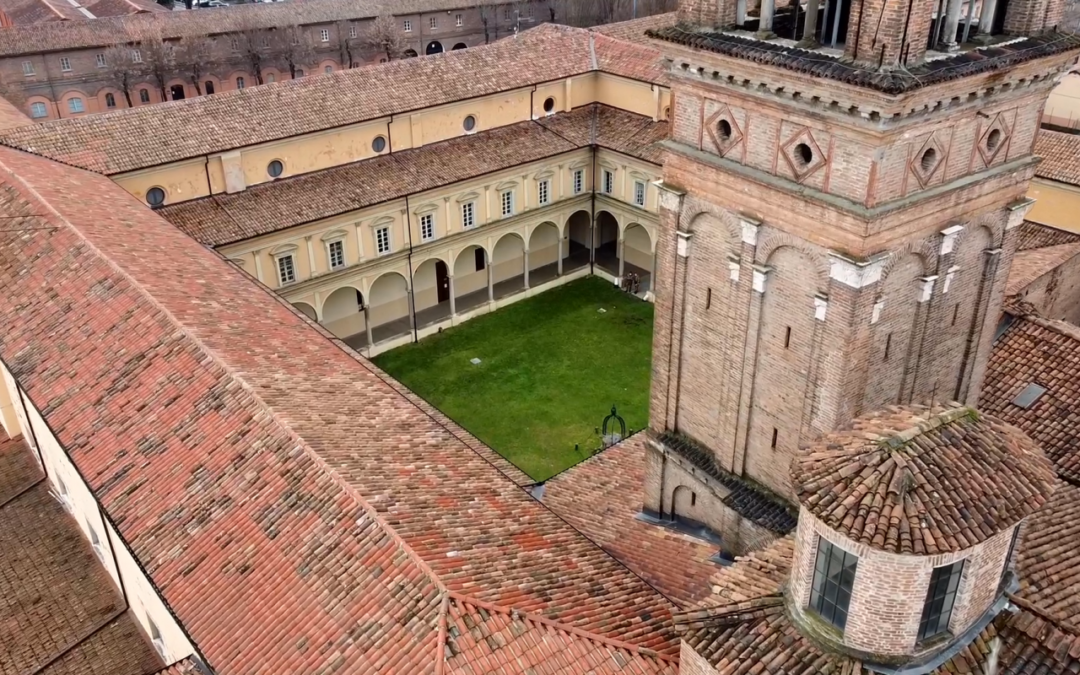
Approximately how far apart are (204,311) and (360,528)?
9.30 m

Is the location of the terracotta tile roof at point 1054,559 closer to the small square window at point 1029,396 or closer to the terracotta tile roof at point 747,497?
the terracotta tile roof at point 747,497

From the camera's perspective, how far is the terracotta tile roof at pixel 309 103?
34.3 m

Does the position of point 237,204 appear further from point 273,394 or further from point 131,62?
point 131,62

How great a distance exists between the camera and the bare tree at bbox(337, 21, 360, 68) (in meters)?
71.8

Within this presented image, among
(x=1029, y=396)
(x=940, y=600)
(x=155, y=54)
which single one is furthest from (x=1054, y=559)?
(x=155, y=54)

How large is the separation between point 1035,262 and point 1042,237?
13.7 ft

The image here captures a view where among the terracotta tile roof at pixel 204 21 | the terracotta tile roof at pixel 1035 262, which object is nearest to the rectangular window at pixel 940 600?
the terracotta tile roof at pixel 1035 262

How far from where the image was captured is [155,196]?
3547 centimetres

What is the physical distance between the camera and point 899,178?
51.3ft

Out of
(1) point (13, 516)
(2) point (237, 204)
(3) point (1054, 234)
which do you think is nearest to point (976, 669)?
(1) point (13, 516)

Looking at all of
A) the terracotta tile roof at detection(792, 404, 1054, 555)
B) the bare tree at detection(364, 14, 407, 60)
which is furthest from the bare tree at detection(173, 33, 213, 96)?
the terracotta tile roof at detection(792, 404, 1054, 555)

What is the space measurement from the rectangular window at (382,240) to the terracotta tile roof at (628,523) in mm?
18151

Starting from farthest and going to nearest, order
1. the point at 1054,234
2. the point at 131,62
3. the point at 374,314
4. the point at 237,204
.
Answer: the point at 131,62 → the point at 374,314 → the point at 237,204 → the point at 1054,234

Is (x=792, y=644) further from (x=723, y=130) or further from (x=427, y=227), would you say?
(x=427, y=227)
